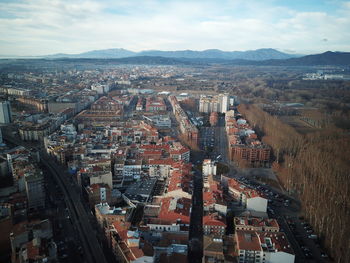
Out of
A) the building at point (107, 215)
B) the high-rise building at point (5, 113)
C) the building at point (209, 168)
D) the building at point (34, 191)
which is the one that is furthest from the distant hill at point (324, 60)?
the building at point (34, 191)

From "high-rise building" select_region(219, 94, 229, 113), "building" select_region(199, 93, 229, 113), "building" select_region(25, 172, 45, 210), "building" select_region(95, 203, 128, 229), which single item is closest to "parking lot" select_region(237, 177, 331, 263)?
"building" select_region(95, 203, 128, 229)

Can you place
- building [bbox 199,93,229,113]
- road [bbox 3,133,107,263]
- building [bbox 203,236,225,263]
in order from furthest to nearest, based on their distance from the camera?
building [bbox 199,93,229,113], road [bbox 3,133,107,263], building [bbox 203,236,225,263]

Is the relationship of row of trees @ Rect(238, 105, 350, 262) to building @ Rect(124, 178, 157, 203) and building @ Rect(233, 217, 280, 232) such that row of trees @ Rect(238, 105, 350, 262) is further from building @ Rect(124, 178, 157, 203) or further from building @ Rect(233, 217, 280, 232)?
building @ Rect(124, 178, 157, 203)

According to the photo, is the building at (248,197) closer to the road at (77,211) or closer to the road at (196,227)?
the road at (196,227)

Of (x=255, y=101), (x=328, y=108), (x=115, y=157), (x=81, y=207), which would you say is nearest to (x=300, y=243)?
(x=81, y=207)

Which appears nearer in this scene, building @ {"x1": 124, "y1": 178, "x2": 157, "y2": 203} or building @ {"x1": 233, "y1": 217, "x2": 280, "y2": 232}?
building @ {"x1": 233, "y1": 217, "x2": 280, "y2": 232}

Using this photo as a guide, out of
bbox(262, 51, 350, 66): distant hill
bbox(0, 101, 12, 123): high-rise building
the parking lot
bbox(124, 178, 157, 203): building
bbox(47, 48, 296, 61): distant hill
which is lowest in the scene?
the parking lot
